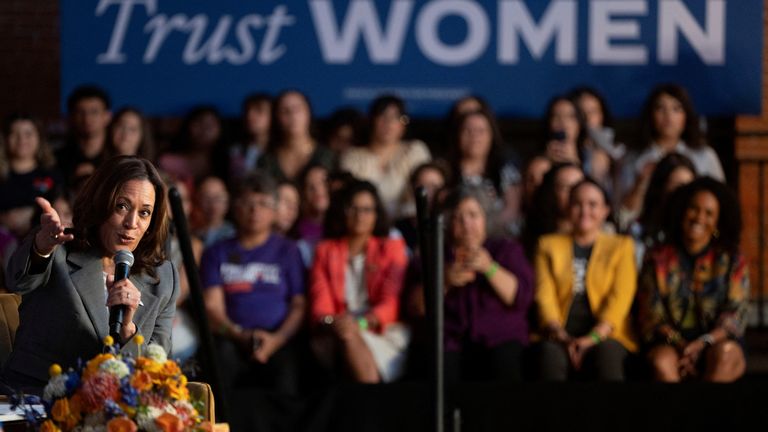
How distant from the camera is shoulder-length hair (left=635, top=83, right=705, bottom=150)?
7.67 m

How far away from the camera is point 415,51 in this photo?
27.4ft

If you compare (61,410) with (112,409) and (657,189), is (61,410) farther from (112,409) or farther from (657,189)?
(657,189)

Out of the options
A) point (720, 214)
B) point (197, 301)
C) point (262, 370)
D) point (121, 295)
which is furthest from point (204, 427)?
point (720, 214)

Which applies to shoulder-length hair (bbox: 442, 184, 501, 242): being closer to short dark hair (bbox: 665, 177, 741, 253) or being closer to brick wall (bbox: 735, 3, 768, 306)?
short dark hair (bbox: 665, 177, 741, 253)

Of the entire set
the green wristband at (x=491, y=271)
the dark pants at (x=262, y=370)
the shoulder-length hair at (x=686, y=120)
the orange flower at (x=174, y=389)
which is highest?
the shoulder-length hair at (x=686, y=120)

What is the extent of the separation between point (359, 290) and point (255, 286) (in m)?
0.50

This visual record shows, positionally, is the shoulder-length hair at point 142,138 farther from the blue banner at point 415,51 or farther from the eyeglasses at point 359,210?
the eyeglasses at point 359,210

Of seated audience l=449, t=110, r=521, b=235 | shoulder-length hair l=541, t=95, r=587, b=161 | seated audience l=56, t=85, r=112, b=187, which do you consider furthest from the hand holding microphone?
shoulder-length hair l=541, t=95, r=587, b=161

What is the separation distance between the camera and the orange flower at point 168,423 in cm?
299

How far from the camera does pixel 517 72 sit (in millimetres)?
8312

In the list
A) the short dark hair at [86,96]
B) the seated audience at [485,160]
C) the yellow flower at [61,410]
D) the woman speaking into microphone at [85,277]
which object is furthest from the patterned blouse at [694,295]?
the yellow flower at [61,410]

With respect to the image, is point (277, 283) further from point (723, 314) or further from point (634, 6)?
point (634, 6)

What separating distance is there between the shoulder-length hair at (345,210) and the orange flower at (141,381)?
148 inches

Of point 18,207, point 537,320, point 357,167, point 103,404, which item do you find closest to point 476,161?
point 357,167
